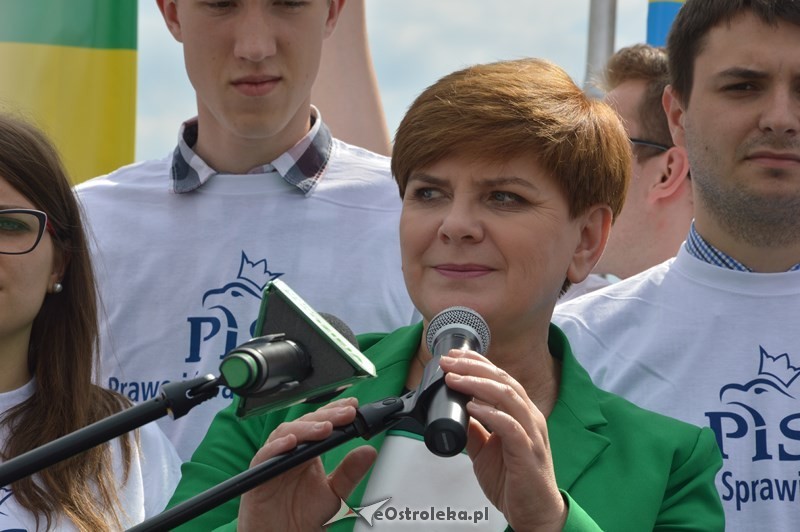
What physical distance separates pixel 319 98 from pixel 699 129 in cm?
181

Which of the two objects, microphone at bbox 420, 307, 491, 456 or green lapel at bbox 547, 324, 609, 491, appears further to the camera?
green lapel at bbox 547, 324, 609, 491

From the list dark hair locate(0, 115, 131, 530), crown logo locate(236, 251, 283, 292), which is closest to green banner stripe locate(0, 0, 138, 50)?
dark hair locate(0, 115, 131, 530)

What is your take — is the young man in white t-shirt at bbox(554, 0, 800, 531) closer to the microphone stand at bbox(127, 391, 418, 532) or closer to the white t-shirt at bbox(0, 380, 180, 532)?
the white t-shirt at bbox(0, 380, 180, 532)

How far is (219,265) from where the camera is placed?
3951mm

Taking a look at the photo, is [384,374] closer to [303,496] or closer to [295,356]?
[303,496]

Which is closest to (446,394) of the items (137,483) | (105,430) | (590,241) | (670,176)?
(105,430)

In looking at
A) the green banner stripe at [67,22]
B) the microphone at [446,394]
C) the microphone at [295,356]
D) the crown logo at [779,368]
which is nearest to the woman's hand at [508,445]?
the microphone at [446,394]

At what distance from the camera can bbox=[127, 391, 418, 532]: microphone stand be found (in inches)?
73.7

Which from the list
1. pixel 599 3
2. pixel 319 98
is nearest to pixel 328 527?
pixel 319 98

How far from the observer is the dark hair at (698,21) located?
3783 mm

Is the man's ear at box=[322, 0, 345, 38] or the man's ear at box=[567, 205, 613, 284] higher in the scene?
the man's ear at box=[322, 0, 345, 38]

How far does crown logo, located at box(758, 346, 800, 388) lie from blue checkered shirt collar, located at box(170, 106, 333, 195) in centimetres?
142

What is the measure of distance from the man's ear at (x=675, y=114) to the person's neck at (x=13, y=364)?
6.65 ft

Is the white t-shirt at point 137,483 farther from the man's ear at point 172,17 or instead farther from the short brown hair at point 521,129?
the man's ear at point 172,17
